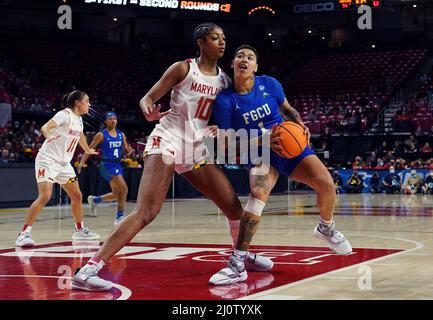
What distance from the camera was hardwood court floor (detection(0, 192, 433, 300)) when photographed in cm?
512

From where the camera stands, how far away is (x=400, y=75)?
32906 millimetres

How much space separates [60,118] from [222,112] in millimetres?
4099

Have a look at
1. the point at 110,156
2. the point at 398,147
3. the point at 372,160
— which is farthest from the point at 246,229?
the point at 398,147

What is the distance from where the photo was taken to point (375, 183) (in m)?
24.9

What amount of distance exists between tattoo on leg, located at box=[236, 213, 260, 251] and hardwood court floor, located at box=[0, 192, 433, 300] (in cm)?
29

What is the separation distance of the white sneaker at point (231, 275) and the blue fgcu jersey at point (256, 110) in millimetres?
881

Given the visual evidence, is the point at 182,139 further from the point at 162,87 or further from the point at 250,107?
the point at 250,107

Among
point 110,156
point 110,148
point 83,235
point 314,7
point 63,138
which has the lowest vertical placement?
point 83,235

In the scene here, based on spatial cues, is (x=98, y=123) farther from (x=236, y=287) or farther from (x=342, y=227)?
(x=236, y=287)

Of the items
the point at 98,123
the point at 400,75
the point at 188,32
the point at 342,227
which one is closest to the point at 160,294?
the point at 342,227

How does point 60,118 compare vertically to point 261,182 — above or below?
above

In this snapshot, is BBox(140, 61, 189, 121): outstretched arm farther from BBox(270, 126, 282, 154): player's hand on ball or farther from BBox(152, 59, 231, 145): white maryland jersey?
BBox(270, 126, 282, 154): player's hand on ball

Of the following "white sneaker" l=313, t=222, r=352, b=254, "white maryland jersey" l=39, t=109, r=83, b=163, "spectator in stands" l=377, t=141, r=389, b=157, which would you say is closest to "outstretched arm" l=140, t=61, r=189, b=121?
"white sneaker" l=313, t=222, r=352, b=254

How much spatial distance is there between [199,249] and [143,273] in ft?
6.46
